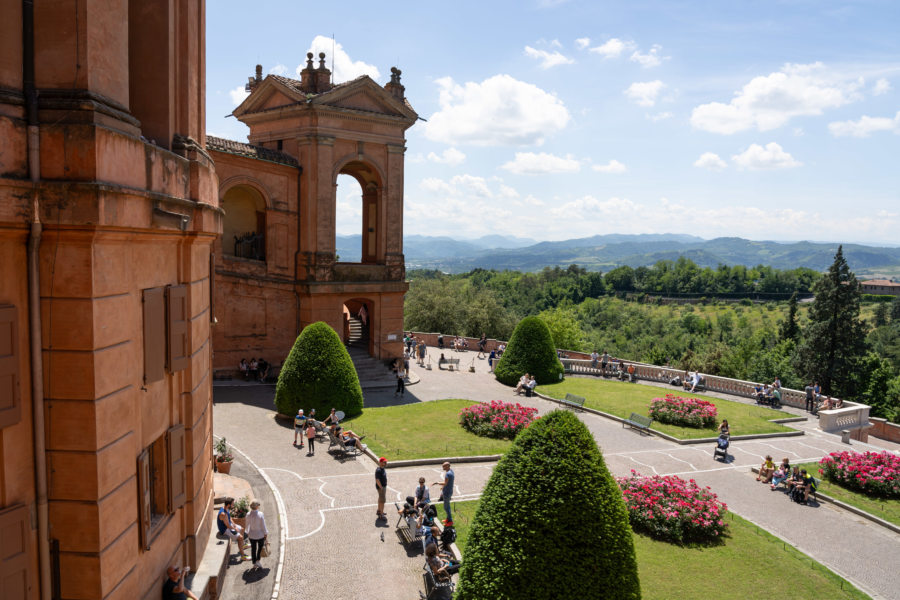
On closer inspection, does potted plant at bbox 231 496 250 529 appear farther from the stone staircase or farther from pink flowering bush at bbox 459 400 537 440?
the stone staircase

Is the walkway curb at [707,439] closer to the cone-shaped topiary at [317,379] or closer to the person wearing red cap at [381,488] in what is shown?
the cone-shaped topiary at [317,379]

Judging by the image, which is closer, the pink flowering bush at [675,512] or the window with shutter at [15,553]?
the window with shutter at [15,553]

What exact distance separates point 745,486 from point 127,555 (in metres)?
19.8

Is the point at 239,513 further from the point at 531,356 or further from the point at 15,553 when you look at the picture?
the point at 531,356

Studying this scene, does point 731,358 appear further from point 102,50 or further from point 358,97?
point 102,50

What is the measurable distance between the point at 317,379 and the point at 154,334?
1579 centimetres

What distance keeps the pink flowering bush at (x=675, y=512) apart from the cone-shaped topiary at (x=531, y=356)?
17446mm

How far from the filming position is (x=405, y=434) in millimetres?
23750

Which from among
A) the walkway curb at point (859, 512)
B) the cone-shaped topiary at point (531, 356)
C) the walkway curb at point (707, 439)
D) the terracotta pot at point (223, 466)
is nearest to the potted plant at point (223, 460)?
the terracotta pot at point (223, 466)

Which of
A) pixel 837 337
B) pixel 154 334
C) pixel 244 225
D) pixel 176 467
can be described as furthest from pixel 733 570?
pixel 837 337

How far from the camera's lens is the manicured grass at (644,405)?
26859mm

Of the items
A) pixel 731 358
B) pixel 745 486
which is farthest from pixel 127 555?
pixel 731 358

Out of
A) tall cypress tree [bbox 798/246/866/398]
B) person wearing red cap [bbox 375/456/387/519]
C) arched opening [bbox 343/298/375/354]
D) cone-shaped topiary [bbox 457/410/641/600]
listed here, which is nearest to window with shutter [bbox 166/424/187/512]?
cone-shaped topiary [bbox 457/410/641/600]

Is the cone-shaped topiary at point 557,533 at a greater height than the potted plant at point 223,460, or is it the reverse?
the cone-shaped topiary at point 557,533
